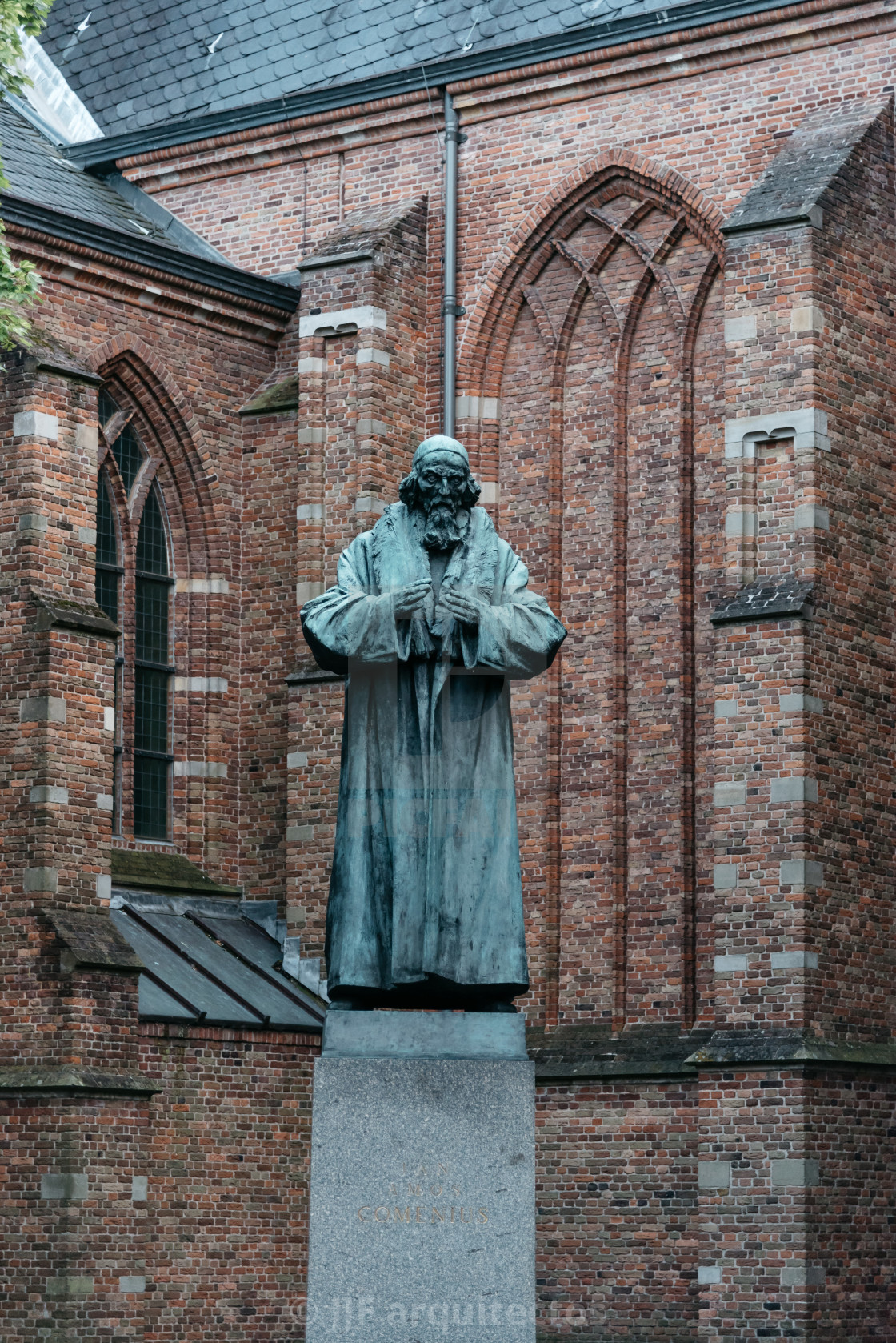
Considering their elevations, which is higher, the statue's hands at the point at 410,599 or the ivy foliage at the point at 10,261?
the ivy foliage at the point at 10,261

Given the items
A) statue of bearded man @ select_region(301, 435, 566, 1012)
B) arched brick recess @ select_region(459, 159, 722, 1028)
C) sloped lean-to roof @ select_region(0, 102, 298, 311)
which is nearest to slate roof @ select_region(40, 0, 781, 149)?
sloped lean-to roof @ select_region(0, 102, 298, 311)

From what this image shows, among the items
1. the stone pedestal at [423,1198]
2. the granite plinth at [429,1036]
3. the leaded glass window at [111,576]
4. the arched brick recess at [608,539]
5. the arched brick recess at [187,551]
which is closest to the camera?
the stone pedestal at [423,1198]

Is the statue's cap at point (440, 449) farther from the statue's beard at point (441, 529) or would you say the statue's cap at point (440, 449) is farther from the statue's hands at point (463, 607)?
the statue's hands at point (463, 607)

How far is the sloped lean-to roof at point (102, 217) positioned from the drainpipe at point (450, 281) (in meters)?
1.87

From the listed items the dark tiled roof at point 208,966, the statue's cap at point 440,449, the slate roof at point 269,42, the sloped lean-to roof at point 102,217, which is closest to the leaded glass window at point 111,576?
the dark tiled roof at point 208,966

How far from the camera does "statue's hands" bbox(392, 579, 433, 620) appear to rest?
8.62 metres

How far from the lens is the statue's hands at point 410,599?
28.3ft

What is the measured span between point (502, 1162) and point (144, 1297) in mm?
11124

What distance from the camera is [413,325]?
2248 cm

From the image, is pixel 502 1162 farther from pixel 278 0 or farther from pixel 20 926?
pixel 278 0

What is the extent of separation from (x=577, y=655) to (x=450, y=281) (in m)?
3.82

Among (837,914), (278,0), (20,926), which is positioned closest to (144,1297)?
(20,926)

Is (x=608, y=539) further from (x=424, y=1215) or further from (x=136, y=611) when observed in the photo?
(x=424, y=1215)

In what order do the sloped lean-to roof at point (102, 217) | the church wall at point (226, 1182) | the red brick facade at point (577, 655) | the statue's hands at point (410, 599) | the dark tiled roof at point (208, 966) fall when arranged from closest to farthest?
the statue's hands at point (410, 599) < the red brick facade at point (577, 655) < the church wall at point (226, 1182) < the dark tiled roof at point (208, 966) < the sloped lean-to roof at point (102, 217)
